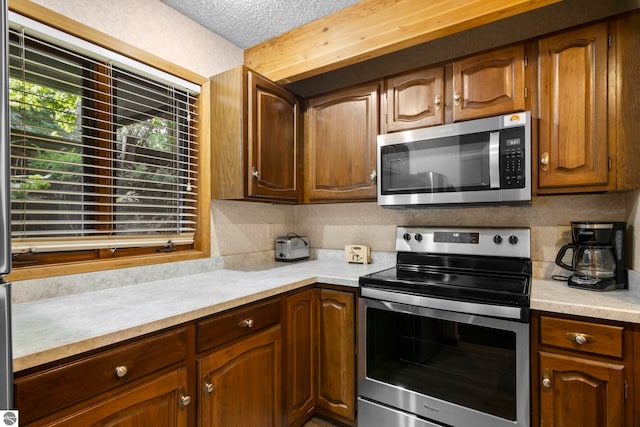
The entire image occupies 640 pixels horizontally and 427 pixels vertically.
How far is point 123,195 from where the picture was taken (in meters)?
1.70

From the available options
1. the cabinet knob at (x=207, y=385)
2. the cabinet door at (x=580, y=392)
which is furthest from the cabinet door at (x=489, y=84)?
the cabinet knob at (x=207, y=385)

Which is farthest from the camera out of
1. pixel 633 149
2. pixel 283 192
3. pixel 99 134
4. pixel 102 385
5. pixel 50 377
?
pixel 283 192

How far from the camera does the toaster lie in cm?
248

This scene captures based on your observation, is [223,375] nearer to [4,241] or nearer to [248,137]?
[4,241]

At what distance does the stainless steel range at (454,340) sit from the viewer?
56.1 inches

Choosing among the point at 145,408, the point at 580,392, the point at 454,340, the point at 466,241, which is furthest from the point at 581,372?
the point at 145,408

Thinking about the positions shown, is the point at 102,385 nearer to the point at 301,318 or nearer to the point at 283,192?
the point at 301,318

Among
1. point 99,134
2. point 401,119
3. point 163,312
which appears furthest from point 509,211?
point 99,134

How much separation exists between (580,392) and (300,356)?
49.7 inches

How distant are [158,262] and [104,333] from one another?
0.85 m

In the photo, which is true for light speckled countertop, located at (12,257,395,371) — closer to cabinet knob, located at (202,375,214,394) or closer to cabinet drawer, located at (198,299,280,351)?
cabinet drawer, located at (198,299,280,351)

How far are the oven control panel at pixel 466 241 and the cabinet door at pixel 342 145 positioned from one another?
40 cm

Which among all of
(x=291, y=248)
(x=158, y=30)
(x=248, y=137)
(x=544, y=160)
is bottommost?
(x=291, y=248)

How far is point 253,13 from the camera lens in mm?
1972
